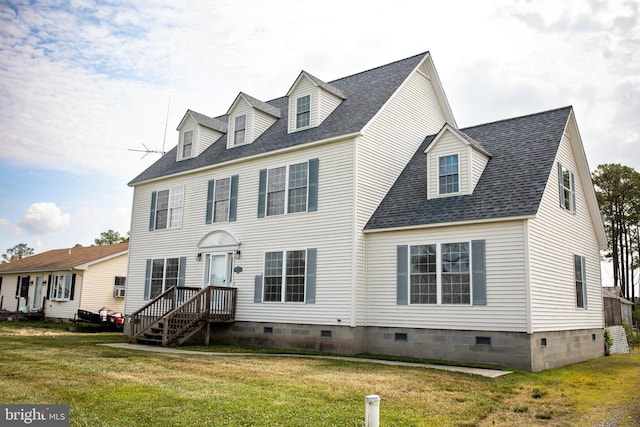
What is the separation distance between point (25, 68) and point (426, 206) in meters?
10.7

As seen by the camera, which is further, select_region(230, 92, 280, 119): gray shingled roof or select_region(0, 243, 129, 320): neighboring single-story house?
select_region(0, 243, 129, 320): neighboring single-story house

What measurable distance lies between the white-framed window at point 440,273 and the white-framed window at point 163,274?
391 inches

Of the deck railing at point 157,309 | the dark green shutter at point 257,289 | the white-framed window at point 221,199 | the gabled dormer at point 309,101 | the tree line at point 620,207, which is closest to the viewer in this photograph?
the dark green shutter at point 257,289

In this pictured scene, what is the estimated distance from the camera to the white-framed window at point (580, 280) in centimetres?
1644

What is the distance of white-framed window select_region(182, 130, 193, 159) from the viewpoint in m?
22.3

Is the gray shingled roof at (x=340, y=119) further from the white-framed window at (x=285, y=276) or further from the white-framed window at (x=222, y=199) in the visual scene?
the white-framed window at (x=285, y=276)

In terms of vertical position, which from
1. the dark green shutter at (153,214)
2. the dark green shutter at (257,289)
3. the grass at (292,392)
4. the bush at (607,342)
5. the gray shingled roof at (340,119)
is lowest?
the grass at (292,392)

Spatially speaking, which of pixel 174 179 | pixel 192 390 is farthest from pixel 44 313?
pixel 192 390

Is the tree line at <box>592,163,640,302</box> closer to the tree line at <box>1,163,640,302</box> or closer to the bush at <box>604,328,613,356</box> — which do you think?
the tree line at <box>1,163,640,302</box>

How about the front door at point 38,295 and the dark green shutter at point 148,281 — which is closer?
the dark green shutter at point 148,281

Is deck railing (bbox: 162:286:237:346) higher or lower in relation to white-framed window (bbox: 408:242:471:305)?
lower

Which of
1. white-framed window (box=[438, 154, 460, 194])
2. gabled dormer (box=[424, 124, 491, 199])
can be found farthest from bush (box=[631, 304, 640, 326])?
white-framed window (box=[438, 154, 460, 194])

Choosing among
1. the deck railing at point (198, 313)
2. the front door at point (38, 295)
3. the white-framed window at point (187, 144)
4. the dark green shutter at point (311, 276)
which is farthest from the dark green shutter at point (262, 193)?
the front door at point (38, 295)

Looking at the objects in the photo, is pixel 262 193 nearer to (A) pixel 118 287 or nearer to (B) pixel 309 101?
(B) pixel 309 101
